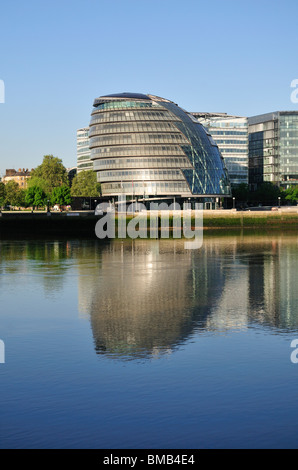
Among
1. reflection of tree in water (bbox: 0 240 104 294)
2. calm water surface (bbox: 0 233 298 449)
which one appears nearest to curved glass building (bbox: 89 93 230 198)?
reflection of tree in water (bbox: 0 240 104 294)

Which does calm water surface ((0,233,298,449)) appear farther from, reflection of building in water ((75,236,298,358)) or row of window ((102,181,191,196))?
row of window ((102,181,191,196))

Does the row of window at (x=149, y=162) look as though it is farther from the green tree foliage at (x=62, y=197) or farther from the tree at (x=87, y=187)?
the green tree foliage at (x=62, y=197)

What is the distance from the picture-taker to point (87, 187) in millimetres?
192250

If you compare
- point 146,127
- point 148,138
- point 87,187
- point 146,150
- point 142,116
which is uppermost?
point 142,116

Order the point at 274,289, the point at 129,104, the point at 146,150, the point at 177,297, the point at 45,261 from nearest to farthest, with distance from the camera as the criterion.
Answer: the point at 177,297, the point at 274,289, the point at 45,261, the point at 146,150, the point at 129,104

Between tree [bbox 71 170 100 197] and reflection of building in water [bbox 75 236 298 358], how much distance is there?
129 m

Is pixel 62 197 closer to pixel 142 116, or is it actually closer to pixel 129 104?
pixel 129 104

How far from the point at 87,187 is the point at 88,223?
7548 cm

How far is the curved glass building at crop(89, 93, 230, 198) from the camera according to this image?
169 metres

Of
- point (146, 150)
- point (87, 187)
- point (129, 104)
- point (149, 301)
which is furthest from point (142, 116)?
point (149, 301)

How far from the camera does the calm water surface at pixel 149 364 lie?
14891mm

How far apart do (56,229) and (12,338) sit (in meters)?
92.4

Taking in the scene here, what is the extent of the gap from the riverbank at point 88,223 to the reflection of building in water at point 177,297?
175ft

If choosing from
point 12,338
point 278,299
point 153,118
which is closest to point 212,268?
point 278,299
